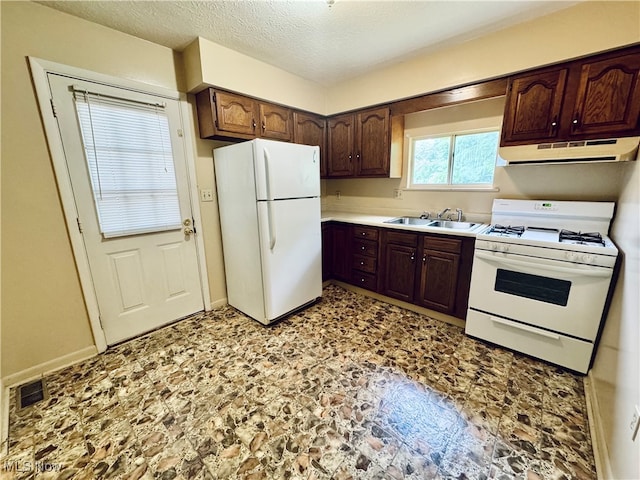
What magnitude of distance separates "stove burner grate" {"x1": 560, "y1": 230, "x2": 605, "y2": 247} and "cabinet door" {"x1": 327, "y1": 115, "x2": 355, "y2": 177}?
2.13 m

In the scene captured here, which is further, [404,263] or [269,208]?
[404,263]

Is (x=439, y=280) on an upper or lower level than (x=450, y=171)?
lower

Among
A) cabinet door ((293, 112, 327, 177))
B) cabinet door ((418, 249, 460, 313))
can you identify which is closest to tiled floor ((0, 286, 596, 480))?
cabinet door ((418, 249, 460, 313))

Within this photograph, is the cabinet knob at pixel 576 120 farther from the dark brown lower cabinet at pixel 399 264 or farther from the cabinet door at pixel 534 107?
the dark brown lower cabinet at pixel 399 264

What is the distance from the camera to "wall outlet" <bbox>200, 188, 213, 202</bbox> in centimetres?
266

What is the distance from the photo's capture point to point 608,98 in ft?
5.81

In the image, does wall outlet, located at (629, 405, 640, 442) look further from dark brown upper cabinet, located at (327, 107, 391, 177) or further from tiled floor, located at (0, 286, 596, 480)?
dark brown upper cabinet, located at (327, 107, 391, 177)

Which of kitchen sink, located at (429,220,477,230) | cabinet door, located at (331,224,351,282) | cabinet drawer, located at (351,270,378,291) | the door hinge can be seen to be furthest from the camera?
cabinet door, located at (331,224,351,282)

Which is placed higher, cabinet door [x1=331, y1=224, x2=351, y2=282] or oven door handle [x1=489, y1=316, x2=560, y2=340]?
cabinet door [x1=331, y1=224, x2=351, y2=282]

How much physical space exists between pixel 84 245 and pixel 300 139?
230cm

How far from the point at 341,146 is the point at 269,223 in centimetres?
162

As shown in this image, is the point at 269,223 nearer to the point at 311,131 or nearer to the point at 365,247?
the point at 365,247

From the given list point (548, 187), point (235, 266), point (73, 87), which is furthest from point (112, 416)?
point (548, 187)

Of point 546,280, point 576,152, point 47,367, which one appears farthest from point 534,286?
point 47,367
